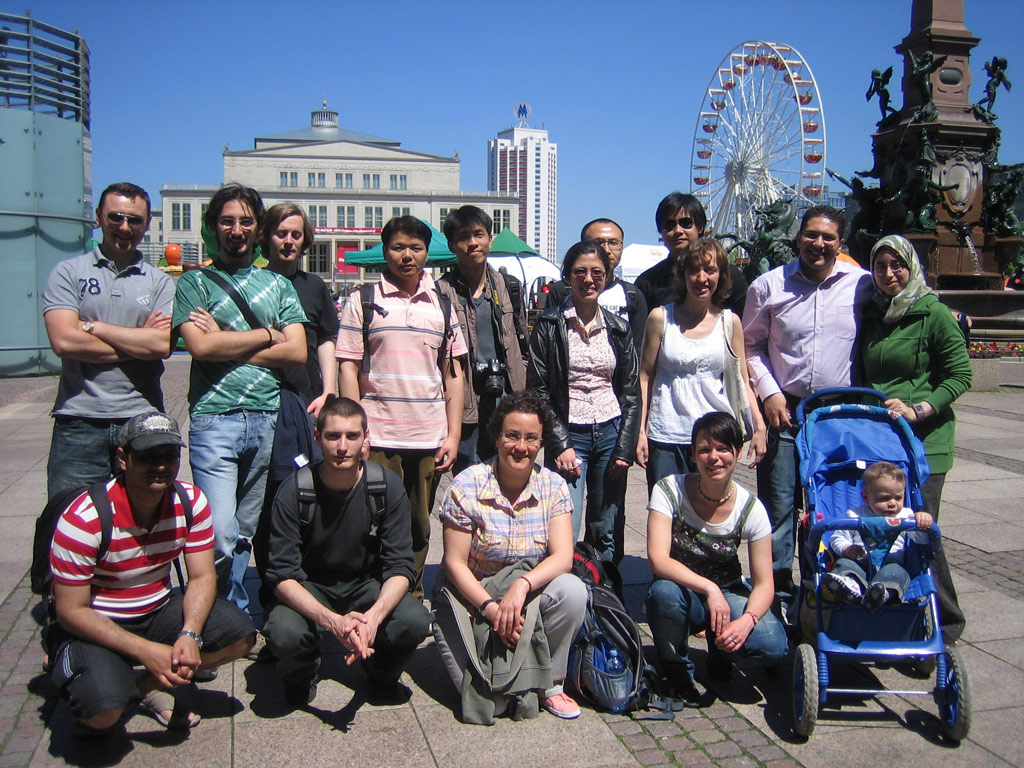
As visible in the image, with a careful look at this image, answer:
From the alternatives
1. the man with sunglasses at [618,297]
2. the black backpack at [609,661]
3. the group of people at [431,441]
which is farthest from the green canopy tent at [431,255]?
the black backpack at [609,661]

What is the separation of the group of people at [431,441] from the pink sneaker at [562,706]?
0.04 ft

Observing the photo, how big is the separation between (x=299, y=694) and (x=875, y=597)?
2278 mm

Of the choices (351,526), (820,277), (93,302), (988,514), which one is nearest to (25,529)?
(93,302)

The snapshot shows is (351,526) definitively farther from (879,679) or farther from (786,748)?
(879,679)

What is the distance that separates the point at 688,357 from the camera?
4.21 m

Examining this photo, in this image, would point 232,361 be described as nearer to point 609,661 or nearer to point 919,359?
point 609,661

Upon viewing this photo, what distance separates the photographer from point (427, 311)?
4219mm

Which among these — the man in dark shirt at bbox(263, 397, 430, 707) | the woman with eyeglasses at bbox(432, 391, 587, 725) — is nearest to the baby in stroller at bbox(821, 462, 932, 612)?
the woman with eyeglasses at bbox(432, 391, 587, 725)

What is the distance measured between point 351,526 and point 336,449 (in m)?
0.36

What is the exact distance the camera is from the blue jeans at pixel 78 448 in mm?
3781

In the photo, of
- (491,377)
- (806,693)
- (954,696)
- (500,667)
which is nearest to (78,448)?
(491,377)

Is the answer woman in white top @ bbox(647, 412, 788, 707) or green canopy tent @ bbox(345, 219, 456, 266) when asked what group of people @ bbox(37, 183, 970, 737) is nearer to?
woman in white top @ bbox(647, 412, 788, 707)

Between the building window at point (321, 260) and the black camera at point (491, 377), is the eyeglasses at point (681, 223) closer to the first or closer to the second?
the black camera at point (491, 377)

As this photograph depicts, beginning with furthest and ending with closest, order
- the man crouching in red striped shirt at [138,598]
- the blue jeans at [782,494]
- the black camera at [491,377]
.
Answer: the black camera at [491,377] → the blue jeans at [782,494] → the man crouching in red striped shirt at [138,598]
